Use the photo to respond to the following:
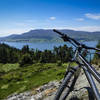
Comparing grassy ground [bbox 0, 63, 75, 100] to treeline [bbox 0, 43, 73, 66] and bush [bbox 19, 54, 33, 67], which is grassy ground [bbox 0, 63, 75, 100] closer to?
bush [bbox 19, 54, 33, 67]

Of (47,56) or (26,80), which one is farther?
(47,56)

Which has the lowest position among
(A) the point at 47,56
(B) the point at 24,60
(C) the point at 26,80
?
(B) the point at 24,60

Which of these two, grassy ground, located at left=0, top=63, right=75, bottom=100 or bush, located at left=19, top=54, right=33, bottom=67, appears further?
bush, located at left=19, top=54, right=33, bottom=67

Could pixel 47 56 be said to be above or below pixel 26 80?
below

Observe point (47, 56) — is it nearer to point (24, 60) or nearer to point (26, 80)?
point (24, 60)

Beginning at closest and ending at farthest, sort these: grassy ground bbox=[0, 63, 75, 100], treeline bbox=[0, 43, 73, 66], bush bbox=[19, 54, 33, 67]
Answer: grassy ground bbox=[0, 63, 75, 100] < bush bbox=[19, 54, 33, 67] < treeline bbox=[0, 43, 73, 66]

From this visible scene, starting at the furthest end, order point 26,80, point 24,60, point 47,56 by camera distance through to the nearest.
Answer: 1. point 47,56
2. point 24,60
3. point 26,80

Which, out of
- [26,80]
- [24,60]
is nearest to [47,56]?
[24,60]

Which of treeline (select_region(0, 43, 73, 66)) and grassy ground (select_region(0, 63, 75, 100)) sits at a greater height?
grassy ground (select_region(0, 63, 75, 100))

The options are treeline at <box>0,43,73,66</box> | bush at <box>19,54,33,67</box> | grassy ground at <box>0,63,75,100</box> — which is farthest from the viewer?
treeline at <box>0,43,73,66</box>

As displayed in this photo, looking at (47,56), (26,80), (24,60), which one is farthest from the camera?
(47,56)

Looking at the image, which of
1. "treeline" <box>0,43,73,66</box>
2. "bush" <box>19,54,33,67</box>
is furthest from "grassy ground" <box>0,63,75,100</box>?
"treeline" <box>0,43,73,66</box>

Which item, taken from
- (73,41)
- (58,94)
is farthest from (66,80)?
(73,41)

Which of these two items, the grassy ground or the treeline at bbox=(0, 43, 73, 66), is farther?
the treeline at bbox=(0, 43, 73, 66)
